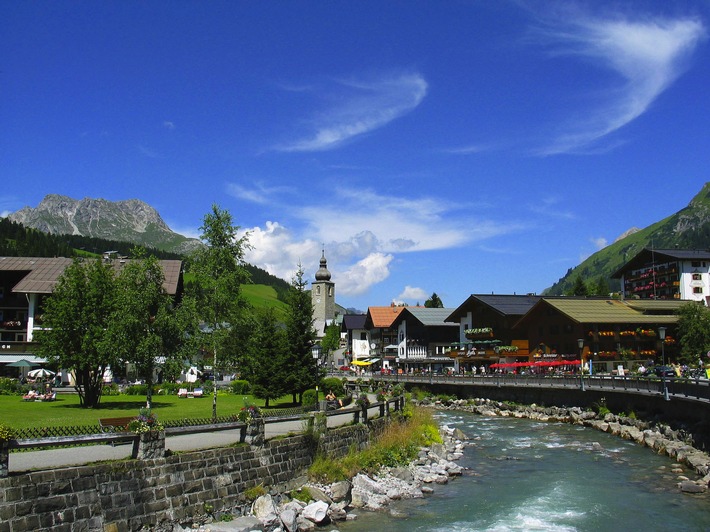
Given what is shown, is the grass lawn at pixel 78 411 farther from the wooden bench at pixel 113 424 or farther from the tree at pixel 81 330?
the wooden bench at pixel 113 424

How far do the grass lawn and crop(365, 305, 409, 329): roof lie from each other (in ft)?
237

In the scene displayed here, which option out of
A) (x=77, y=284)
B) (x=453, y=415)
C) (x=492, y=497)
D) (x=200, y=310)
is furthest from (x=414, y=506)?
(x=453, y=415)

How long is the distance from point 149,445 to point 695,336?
60157 mm

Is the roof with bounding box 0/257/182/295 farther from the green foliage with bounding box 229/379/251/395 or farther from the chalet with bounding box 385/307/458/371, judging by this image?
the chalet with bounding box 385/307/458/371

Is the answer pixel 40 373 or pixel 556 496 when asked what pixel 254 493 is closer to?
pixel 556 496

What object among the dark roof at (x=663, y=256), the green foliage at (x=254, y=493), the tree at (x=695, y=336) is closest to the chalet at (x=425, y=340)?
the dark roof at (x=663, y=256)

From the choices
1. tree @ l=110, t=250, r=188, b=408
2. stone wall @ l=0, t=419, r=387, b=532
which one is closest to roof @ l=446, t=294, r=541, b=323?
tree @ l=110, t=250, r=188, b=408

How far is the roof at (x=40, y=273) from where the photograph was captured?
7269cm

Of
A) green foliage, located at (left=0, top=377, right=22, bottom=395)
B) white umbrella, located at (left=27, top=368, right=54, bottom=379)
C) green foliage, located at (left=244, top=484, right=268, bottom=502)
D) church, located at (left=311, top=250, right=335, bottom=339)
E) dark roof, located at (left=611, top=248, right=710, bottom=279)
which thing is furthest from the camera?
church, located at (left=311, top=250, right=335, bottom=339)

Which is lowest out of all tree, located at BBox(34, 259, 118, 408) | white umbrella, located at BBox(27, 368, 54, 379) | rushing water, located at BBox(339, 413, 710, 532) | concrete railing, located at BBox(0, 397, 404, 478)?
rushing water, located at BBox(339, 413, 710, 532)

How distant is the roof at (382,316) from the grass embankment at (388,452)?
80.3m

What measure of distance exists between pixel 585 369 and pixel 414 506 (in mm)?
49560

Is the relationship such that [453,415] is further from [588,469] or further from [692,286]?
[692,286]

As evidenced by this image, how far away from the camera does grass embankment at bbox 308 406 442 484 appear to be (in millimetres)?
23797
